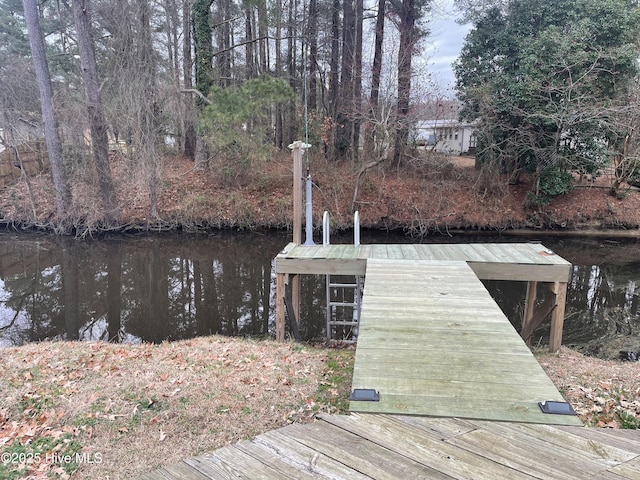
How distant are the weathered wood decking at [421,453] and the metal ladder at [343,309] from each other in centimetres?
414

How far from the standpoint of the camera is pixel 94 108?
1330 cm

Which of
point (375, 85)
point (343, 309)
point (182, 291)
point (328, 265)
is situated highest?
point (375, 85)

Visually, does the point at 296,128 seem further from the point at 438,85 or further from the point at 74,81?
the point at 74,81

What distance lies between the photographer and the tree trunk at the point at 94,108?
13.1 metres

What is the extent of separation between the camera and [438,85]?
14.5 metres

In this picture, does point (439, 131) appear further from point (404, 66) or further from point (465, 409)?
point (465, 409)

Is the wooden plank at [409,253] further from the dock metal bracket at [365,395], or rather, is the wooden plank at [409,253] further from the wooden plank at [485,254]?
the dock metal bracket at [365,395]

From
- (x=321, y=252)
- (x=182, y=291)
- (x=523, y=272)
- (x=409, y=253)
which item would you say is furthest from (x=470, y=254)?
(x=182, y=291)

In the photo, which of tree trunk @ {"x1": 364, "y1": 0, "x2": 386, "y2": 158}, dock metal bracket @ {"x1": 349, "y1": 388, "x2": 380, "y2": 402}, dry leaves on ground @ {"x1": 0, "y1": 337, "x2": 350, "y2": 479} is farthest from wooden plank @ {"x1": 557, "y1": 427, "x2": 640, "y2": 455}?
tree trunk @ {"x1": 364, "y1": 0, "x2": 386, "y2": 158}

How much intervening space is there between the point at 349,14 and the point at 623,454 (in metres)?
17.4

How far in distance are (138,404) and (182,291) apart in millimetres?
6222

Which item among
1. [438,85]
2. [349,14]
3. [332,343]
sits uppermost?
[349,14]

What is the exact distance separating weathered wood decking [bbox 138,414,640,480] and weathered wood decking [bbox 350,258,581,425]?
0.43ft

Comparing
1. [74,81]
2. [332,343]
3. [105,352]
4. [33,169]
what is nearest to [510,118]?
[332,343]
